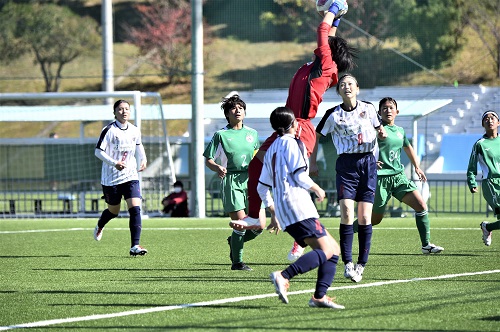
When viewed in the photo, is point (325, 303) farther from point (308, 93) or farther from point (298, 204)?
point (308, 93)

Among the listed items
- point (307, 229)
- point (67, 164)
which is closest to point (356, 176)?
point (307, 229)

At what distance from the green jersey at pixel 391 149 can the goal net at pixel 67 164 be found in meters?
10.3

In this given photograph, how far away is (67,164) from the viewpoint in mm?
29266

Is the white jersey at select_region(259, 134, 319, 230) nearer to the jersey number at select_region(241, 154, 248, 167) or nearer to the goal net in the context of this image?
the jersey number at select_region(241, 154, 248, 167)

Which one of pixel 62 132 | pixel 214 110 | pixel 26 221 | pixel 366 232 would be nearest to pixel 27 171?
pixel 214 110

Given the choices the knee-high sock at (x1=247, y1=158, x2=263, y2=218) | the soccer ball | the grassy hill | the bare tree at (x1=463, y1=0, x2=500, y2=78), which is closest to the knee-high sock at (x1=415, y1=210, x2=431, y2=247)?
the soccer ball

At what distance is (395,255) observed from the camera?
475 inches

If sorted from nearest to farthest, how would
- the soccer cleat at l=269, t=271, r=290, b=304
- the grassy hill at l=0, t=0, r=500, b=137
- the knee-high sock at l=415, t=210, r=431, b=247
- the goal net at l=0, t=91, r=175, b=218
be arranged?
the soccer cleat at l=269, t=271, r=290, b=304
the knee-high sock at l=415, t=210, r=431, b=247
the goal net at l=0, t=91, r=175, b=218
the grassy hill at l=0, t=0, r=500, b=137

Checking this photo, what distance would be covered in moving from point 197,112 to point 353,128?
13805 millimetres

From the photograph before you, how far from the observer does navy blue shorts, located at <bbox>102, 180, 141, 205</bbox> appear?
13.2m

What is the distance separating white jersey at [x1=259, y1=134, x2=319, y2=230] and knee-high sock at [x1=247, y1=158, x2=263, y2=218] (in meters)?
1.63

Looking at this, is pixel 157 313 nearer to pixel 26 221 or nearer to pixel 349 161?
pixel 349 161

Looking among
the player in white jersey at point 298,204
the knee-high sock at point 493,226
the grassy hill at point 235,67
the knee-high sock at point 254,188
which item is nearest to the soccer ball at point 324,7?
the knee-high sock at point 254,188

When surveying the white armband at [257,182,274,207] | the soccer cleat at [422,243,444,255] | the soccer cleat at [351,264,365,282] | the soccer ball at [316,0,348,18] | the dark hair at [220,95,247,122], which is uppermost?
the soccer ball at [316,0,348,18]
